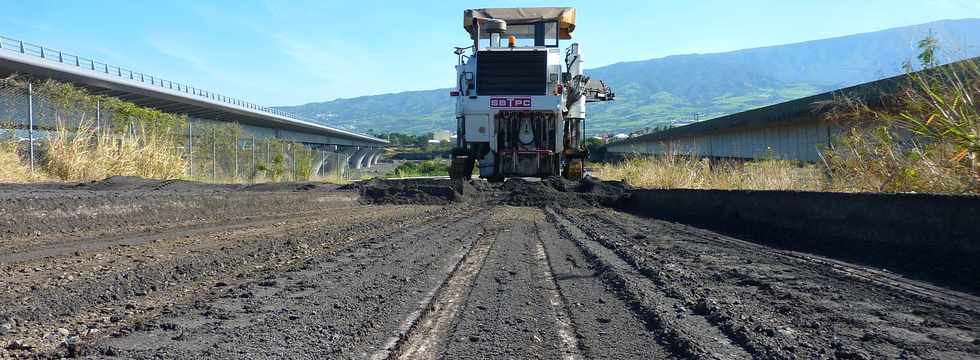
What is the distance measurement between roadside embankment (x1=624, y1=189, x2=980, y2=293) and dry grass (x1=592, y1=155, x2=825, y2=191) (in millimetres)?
1605

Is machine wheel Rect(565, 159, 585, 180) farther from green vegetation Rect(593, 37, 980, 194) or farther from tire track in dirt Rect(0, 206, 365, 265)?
tire track in dirt Rect(0, 206, 365, 265)

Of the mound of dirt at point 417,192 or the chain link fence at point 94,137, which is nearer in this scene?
the chain link fence at point 94,137

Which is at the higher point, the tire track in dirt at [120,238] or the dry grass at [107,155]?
the dry grass at [107,155]

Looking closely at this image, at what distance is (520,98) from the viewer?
18.2 metres

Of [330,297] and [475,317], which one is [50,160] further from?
[475,317]

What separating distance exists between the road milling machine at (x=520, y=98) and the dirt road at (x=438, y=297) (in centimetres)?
888

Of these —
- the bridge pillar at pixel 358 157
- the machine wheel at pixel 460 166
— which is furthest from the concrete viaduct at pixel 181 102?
the machine wheel at pixel 460 166

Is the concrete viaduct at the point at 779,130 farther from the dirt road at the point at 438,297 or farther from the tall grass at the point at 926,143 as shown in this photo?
the dirt road at the point at 438,297

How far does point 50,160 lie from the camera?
54.3ft

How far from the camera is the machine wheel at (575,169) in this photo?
19453 mm

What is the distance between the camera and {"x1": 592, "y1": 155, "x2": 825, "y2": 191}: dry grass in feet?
42.8

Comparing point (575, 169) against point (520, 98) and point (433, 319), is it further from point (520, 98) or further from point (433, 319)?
point (433, 319)

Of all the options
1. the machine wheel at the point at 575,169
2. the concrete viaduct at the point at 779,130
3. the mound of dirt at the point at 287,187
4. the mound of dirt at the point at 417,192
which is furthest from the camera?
the machine wheel at the point at 575,169

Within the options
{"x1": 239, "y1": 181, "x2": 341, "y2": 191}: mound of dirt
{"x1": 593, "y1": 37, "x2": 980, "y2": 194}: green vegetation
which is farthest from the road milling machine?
{"x1": 593, "y1": 37, "x2": 980, "y2": 194}: green vegetation
